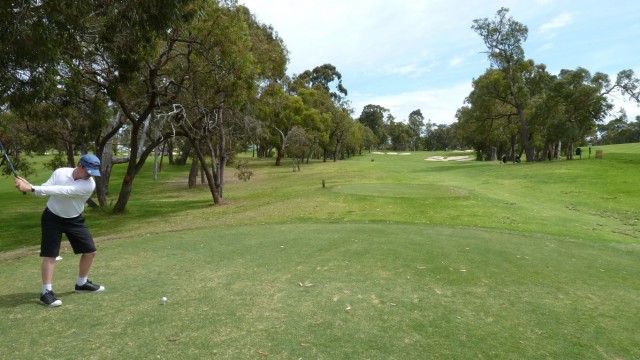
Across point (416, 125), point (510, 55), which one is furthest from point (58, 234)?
point (416, 125)

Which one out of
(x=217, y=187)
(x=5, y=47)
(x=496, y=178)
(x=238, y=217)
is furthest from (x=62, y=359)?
(x=496, y=178)

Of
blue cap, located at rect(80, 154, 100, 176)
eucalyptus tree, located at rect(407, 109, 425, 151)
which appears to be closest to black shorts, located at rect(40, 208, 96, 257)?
blue cap, located at rect(80, 154, 100, 176)

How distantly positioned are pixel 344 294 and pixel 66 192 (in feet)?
13.1

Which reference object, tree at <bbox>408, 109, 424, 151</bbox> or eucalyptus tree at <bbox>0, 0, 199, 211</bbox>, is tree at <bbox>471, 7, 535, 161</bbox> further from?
tree at <bbox>408, 109, 424, 151</bbox>

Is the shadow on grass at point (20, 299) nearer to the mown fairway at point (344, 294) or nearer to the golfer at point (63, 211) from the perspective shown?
the mown fairway at point (344, 294)

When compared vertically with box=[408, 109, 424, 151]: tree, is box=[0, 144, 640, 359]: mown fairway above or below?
below

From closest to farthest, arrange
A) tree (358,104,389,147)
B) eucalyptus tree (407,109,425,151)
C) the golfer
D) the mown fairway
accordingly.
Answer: the mown fairway
the golfer
tree (358,104,389,147)
eucalyptus tree (407,109,425,151)

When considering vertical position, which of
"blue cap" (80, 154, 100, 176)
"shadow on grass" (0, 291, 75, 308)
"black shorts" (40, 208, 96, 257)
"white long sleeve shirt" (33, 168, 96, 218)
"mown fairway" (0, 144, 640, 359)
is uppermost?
"blue cap" (80, 154, 100, 176)

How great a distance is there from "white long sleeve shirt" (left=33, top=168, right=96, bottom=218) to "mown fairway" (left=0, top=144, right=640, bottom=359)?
123cm

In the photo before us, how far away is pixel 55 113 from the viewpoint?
656 inches

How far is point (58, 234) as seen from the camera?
5879mm

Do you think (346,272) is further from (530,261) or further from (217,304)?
(530,261)

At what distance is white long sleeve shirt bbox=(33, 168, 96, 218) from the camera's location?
5.71 metres

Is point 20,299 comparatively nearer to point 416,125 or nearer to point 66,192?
point 66,192
